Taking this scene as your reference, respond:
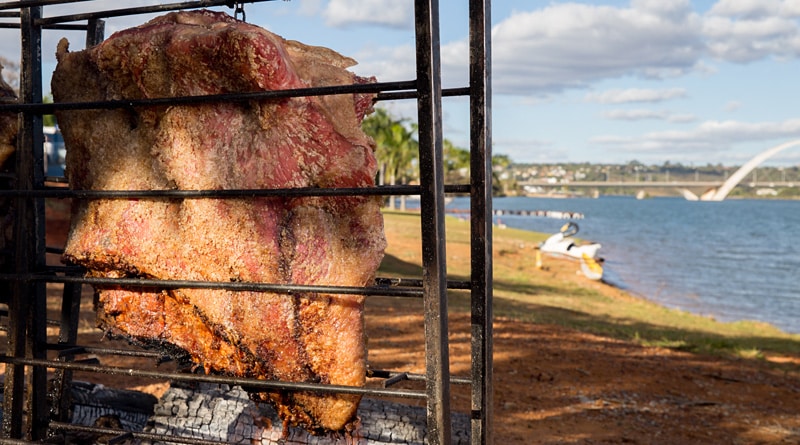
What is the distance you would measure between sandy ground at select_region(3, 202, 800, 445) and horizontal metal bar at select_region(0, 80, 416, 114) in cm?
366

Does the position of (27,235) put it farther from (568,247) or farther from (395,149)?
(395,149)

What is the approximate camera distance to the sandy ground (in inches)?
241

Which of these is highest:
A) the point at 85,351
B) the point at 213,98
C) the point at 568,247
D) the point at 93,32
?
the point at 93,32

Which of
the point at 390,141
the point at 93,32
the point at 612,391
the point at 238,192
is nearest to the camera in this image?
the point at 238,192

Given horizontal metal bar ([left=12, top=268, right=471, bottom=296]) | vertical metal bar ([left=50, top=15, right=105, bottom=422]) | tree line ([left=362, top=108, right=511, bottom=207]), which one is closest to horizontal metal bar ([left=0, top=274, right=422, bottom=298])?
horizontal metal bar ([left=12, top=268, right=471, bottom=296])

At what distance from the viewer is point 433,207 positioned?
2207 millimetres

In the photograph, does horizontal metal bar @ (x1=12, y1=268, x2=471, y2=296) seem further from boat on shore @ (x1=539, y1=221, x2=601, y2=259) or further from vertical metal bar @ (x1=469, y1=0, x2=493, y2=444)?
boat on shore @ (x1=539, y1=221, x2=601, y2=259)

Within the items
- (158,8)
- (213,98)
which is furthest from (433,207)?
(158,8)

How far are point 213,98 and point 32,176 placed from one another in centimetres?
97

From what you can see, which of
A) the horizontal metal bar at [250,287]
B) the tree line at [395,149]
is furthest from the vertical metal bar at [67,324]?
the tree line at [395,149]

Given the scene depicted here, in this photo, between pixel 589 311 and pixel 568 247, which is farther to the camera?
pixel 568 247

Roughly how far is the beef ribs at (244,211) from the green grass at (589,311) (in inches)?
364

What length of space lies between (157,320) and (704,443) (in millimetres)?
4773

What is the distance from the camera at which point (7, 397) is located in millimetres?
3068
